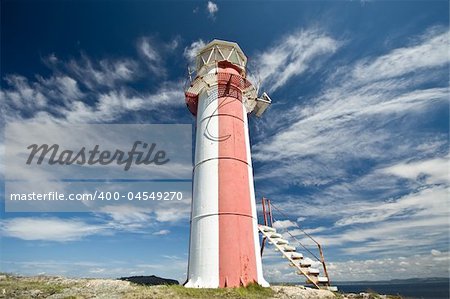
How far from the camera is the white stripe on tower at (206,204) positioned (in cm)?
1312

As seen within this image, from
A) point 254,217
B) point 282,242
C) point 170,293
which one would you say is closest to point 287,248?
point 282,242

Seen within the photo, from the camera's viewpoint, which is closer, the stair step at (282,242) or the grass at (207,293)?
the grass at (207,293)

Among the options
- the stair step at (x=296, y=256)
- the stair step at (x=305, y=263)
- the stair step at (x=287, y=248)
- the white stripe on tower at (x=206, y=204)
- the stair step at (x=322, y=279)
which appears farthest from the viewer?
the stair step at (x=287, y=248)

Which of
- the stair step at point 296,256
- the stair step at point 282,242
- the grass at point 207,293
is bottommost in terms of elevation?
the grass at point 207,293

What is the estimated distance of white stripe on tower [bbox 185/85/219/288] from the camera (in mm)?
13117

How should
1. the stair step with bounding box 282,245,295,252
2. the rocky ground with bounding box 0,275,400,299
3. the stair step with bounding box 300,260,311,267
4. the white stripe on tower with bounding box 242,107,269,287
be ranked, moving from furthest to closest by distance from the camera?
the stair step with bounding box 282,245,295,252, the stair step with bounding box 300,260,311,267, the white stripe on tower with bounding box 242,107,269,287, the rocky ground with bounding box 0,275,400,299

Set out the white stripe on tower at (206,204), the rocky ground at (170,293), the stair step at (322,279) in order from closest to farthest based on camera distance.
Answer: the rocky ground at (170,293)
the white stripe on tower at (206,204)
the stair step at (322,279)

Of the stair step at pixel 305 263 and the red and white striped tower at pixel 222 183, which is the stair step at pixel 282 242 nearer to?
the stair step at pixel 305 263

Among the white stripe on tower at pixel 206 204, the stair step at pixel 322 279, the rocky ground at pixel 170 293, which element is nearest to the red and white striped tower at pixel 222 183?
the white stripe on tower at pixel 206 204

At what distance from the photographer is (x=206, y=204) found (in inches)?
560

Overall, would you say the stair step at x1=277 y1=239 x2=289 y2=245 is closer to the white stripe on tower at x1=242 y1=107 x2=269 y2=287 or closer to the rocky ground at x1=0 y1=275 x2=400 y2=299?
the white stripe on tower at x1=242 y1=107 x2=269 y2=287

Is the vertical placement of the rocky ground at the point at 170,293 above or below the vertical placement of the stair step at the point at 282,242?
below

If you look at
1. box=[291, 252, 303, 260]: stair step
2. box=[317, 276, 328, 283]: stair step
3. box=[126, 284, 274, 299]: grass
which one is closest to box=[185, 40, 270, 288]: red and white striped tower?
box=[126, 284, 274, 299]: grass

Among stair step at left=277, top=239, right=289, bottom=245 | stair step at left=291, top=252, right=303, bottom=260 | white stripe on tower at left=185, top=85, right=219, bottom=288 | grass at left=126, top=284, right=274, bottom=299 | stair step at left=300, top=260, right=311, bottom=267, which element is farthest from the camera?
stair step at left=277, top=239, right=289, bottom=245
